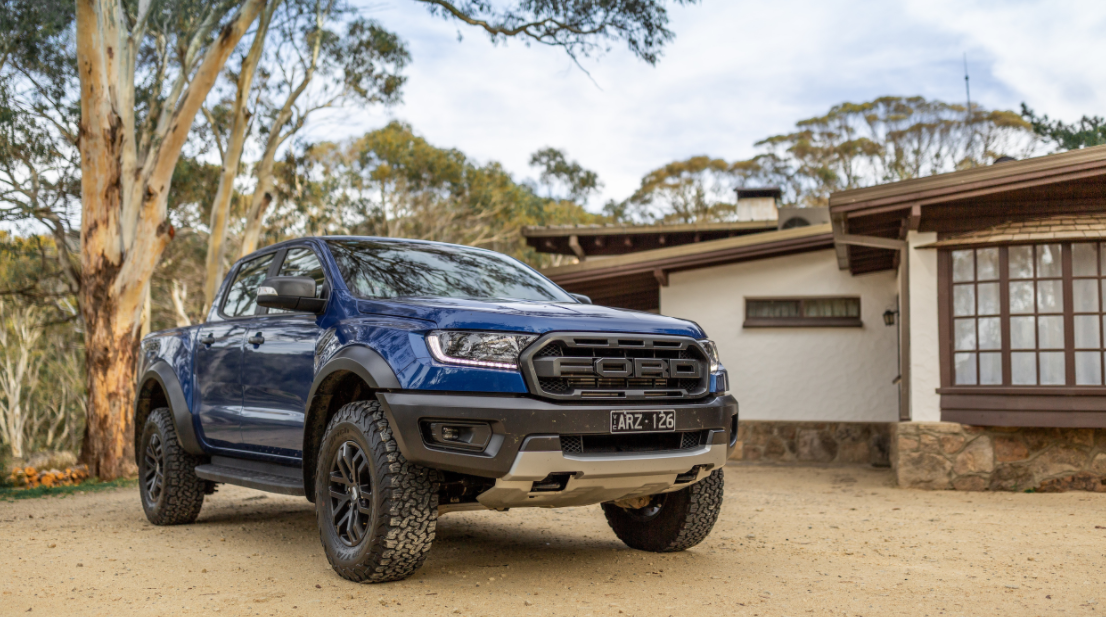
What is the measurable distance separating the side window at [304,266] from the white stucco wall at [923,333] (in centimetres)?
655

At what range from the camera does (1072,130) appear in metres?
19.4

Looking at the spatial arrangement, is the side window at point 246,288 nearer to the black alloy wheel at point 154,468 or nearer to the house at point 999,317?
the black alloy wheel at point 154,468

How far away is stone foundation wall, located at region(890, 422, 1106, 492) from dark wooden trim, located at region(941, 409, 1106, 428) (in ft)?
0.38

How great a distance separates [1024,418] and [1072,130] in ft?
43.4

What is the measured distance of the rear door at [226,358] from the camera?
Result: 19.0 feet

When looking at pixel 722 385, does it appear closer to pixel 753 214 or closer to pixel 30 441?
pixel 753 214

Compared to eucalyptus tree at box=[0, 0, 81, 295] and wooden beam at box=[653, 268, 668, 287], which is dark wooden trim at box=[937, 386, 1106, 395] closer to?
wooden beam at box=[653, 268, 668, 287]

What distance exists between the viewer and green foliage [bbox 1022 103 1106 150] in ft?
59.7

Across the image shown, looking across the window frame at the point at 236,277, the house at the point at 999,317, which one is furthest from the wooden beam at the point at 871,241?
the window frame at the point at 236,277

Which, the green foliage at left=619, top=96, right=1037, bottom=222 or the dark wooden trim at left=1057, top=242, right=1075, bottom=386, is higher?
the green foliage at left=619, top=96, right=1037, bottom=222

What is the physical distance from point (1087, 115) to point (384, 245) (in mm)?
18260

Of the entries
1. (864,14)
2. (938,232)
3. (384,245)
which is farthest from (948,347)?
(864,14)

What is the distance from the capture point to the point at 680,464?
14.4 feet

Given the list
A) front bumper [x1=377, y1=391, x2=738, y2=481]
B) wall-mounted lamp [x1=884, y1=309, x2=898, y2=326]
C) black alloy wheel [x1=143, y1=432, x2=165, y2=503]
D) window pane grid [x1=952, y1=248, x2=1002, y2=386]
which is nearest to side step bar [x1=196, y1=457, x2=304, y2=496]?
black alloy wheel [x1=143, y1=432, x2=165, y2=503]
